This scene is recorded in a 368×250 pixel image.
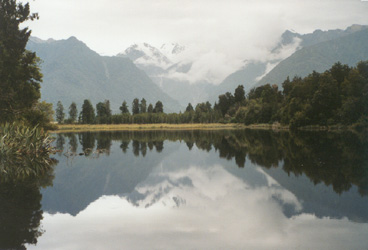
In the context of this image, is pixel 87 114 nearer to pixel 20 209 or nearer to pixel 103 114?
pixel 103 114

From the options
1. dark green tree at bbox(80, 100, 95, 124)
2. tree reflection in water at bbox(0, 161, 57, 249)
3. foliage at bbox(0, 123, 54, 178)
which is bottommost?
tree reflection in water at bbox(0, 161, 57, 249)

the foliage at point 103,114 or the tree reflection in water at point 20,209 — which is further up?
the foliage at point 103,114

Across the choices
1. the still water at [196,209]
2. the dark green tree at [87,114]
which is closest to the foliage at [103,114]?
the dark green tree at [87,114]

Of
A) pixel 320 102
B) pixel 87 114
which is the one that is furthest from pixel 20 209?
pixel 87 114

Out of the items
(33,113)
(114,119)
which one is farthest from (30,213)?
(114,119)

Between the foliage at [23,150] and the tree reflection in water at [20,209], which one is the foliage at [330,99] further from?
the tree reflection in water at [20,209]

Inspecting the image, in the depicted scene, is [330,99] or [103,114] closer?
[330,99]

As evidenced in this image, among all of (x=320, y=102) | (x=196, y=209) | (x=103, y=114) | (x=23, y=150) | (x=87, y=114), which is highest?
(x=320, y=102)

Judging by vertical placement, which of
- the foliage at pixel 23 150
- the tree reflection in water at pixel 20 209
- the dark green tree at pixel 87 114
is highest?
the dark green tree at pixel 87 114

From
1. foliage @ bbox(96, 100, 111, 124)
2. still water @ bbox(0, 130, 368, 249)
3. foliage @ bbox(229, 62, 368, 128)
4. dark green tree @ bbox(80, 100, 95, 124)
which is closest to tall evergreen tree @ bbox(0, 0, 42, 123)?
still water @ bbox(0, 130, 368, 249)

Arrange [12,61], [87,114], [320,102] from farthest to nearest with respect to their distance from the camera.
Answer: [87,114], [320,102], [12,61]

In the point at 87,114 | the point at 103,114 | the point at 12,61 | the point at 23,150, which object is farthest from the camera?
the point at 103,114

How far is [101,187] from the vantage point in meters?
21.5

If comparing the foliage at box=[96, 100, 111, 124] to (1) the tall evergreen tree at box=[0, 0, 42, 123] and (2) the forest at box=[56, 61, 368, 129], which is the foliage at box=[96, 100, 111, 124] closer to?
(2) the forest at box=[56, 61, 368, 129]
